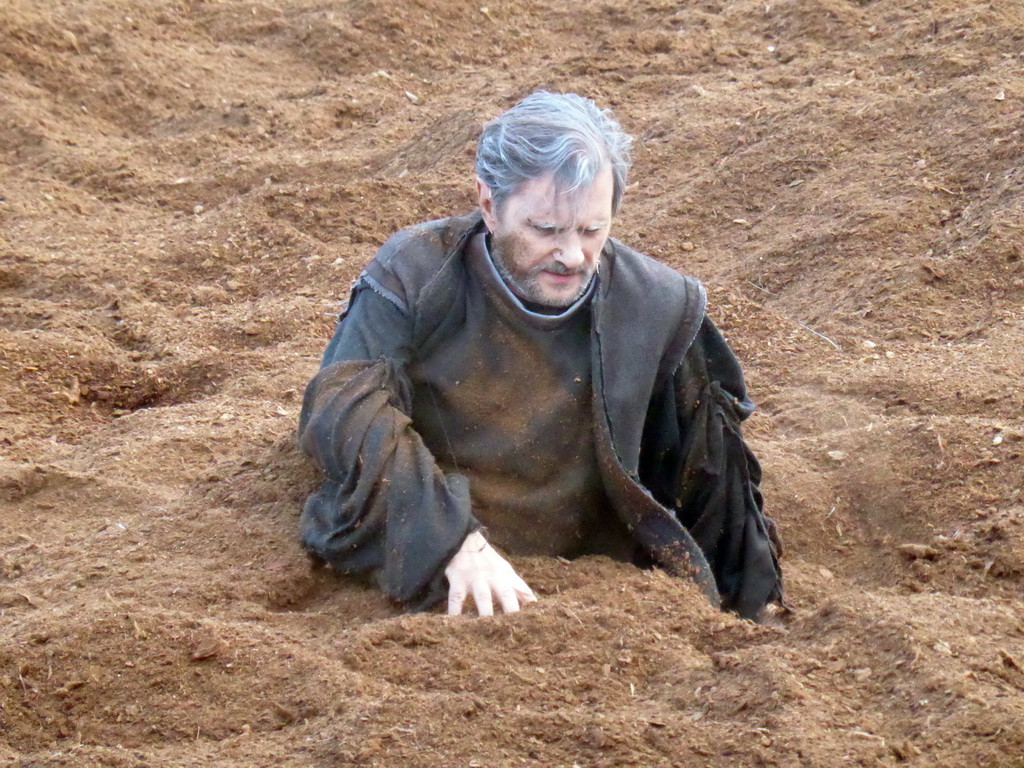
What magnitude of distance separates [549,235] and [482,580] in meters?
0.76

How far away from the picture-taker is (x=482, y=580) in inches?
120

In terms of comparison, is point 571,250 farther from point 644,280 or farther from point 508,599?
point 508,599

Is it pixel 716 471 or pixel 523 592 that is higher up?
pixel 716 471

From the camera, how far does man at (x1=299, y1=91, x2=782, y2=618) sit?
10.2 ft

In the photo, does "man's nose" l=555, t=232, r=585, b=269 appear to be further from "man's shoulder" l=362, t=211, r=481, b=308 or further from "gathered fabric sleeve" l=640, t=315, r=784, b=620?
"gathered fabric sleeve" l=640, t=315, r=784, b=620

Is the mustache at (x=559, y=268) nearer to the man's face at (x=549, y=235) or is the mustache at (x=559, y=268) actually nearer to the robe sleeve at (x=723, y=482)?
the man's face at (x=549, y=235)

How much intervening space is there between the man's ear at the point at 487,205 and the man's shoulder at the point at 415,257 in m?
0.10

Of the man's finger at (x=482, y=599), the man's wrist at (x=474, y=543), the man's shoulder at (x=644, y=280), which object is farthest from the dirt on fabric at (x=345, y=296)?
the man's shoulder at (x=644, y=280)

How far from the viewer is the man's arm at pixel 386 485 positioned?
3.07 m

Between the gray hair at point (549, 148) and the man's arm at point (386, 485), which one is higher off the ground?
the gray hair at point (549, 148)

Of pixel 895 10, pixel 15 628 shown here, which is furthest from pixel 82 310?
pixel 895 10

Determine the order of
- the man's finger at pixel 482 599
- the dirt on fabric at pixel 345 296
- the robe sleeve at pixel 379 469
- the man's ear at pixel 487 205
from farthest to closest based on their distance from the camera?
1. the man's ear at pixel 487 205
2. the robe sleeve at pixel 379 469
3. the man's finger at pixel 482 599
4. the dirt on fabric at pixel 345 296

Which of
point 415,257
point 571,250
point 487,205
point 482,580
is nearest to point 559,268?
point 571,250

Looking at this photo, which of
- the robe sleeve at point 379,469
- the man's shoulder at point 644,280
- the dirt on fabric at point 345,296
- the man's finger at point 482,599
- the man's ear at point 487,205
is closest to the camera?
the dirt on fabric at point 345,296
